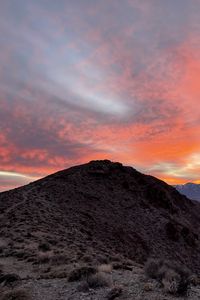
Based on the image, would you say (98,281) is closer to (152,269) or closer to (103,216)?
(152,269)

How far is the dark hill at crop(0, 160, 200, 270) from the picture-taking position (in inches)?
1737

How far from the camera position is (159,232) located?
6444cm

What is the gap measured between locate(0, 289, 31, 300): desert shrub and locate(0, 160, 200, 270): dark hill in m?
12.1

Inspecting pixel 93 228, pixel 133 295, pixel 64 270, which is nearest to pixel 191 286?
pixel 133 295

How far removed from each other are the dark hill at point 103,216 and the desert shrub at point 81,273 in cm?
1085

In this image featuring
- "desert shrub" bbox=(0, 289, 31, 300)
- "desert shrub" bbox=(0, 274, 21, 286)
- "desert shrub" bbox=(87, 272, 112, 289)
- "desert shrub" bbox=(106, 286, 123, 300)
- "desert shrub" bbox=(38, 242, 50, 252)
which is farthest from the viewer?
"desert shrub" bbox=(38, 242, 50, 252)

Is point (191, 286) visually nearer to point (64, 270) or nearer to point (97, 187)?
point (64, 270)

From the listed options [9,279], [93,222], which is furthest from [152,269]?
[93,222]

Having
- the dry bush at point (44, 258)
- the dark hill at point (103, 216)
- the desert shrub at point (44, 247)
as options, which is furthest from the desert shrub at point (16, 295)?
the desert shrub at point (44, 247)

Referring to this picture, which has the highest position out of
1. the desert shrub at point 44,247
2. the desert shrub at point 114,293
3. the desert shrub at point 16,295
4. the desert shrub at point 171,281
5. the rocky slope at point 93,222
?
the rocky slope at point 93,222

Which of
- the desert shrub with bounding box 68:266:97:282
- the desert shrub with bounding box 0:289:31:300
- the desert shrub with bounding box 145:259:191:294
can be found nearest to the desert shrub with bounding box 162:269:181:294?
the desert shrub with bounding box 145:259:191:294

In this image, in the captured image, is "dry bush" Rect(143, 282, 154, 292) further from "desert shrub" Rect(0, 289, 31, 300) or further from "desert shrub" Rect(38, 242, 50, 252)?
"desert shrub" Rect(38, 242, 50, 252)

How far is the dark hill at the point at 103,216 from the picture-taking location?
4412 cm

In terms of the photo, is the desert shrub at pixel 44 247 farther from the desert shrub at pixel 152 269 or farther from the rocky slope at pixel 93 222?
the desert shrub at pixel 152 269
